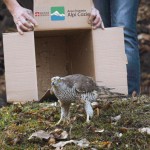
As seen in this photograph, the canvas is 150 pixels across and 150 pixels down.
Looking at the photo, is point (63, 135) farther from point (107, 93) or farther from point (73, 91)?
point (107, 93)

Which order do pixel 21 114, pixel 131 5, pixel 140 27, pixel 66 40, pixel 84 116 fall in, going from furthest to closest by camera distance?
1. pixel 140 27
2. pixel 66 40
3. pixel 131 5
4. pixel 21 114
5. pixel 84 116

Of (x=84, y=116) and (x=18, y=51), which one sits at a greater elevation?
(x=18, y=51)

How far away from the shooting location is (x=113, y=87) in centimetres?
562

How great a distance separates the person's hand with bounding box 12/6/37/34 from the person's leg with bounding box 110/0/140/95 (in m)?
0.91

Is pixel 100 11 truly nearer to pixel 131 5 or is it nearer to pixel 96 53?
pixel 131 5

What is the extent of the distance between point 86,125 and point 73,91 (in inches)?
9.5

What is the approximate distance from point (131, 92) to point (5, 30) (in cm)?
337

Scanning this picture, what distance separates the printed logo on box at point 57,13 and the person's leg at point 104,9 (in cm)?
72

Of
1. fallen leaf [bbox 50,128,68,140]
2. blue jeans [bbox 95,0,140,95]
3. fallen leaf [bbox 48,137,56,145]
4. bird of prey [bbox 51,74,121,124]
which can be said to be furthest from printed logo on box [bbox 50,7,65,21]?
fallen leaf [bbox 48,137,56,145]

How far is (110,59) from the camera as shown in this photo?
5613mm

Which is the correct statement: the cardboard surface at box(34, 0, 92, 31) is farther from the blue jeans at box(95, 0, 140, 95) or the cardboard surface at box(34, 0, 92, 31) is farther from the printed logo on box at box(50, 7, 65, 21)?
the blue jeans at box(95, 0, 140, 95)

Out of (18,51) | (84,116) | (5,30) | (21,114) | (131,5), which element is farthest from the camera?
(5,30)

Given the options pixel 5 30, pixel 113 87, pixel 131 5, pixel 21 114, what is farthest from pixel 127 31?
pixel 5 30

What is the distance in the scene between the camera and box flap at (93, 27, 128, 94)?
560 cm
